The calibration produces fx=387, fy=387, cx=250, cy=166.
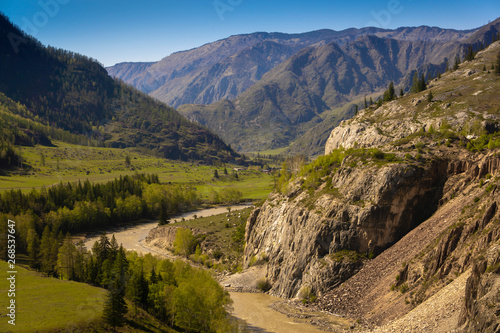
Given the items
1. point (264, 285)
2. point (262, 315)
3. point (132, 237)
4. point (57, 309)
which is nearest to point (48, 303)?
point (57, 309)

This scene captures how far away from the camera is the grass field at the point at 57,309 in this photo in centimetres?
4834

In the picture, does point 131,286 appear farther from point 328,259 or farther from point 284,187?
point 284,187

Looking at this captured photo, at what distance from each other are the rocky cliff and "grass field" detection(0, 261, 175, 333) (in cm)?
3439

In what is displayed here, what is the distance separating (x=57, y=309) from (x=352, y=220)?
54762 millimetres

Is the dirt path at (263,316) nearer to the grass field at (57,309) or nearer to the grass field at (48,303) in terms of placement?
the grass field at (57,309)

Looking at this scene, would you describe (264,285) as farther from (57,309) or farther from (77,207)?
(77,207)

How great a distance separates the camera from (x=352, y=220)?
79188 mm

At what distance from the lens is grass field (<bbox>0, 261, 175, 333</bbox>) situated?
48.3 m

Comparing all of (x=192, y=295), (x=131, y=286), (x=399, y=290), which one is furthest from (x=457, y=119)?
(x=131, y=286)

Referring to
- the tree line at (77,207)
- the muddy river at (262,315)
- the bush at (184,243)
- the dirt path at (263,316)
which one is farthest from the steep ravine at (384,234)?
the tree line at (77,207)

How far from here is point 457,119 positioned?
3735 inches

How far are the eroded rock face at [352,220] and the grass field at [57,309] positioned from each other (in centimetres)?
3235

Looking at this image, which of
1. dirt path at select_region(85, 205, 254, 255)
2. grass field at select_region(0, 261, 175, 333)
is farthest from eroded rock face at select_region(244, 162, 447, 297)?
dirt path at select_region(85, 205, 254, 255)

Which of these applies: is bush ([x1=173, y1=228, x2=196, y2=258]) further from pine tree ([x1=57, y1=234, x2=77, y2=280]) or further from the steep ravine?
pine tree ([x1=57, y1=234, x2=77, y2=280])
